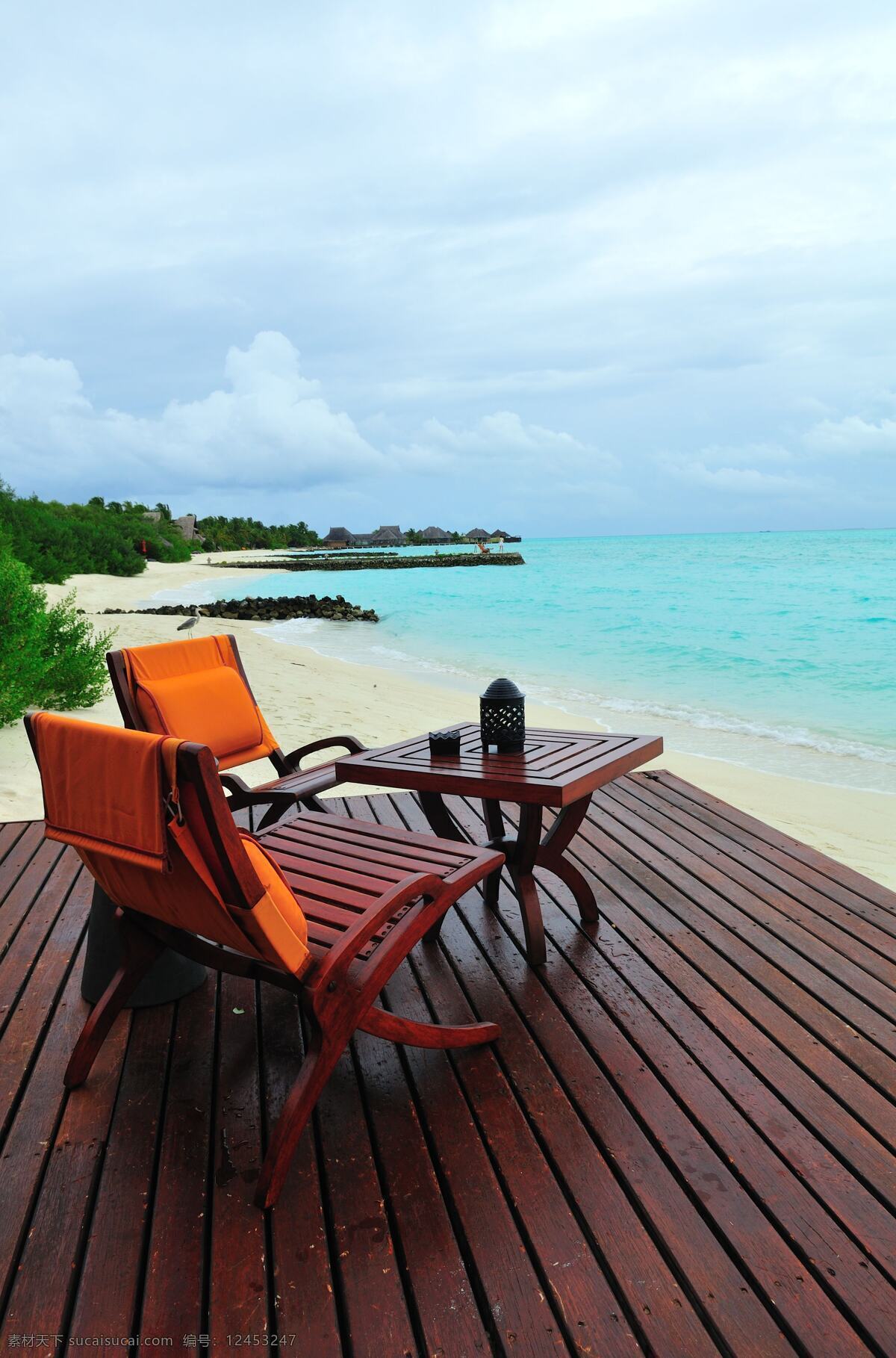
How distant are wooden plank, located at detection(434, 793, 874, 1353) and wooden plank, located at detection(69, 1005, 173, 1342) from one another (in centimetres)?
108

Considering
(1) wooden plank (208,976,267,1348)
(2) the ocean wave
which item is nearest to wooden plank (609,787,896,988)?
(1) wooden plank (208,976,267,1348)

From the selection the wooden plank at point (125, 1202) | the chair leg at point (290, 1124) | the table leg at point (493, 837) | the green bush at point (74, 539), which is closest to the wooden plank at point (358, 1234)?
the chair leg at point (290, 1124)

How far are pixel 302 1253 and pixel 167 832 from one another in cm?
82

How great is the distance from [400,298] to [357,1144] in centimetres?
1851

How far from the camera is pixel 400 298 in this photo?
1777cm

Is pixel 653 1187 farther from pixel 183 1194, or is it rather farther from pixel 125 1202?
pixel 125 1202

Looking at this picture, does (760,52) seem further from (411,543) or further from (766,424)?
(411,543)

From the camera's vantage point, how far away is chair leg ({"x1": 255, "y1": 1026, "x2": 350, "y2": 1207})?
1614 mm

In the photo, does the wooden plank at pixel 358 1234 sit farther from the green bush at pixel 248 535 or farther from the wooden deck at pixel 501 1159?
the green bush at pixel 248 535

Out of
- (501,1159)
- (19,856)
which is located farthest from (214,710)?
(501,1159)

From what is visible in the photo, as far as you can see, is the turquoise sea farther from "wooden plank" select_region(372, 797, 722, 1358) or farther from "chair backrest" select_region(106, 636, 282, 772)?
"wooden plank" select_region(372, 797, 722, 1358)

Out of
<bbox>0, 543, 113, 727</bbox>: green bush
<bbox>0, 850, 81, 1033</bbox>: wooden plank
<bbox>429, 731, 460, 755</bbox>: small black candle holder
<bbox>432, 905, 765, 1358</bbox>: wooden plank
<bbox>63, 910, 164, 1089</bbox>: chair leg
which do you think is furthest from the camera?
<bbox>0, 543, 113, 727</bbox>: green bush

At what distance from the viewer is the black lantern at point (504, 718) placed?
2920mm

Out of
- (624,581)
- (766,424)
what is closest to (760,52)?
(624,581)
